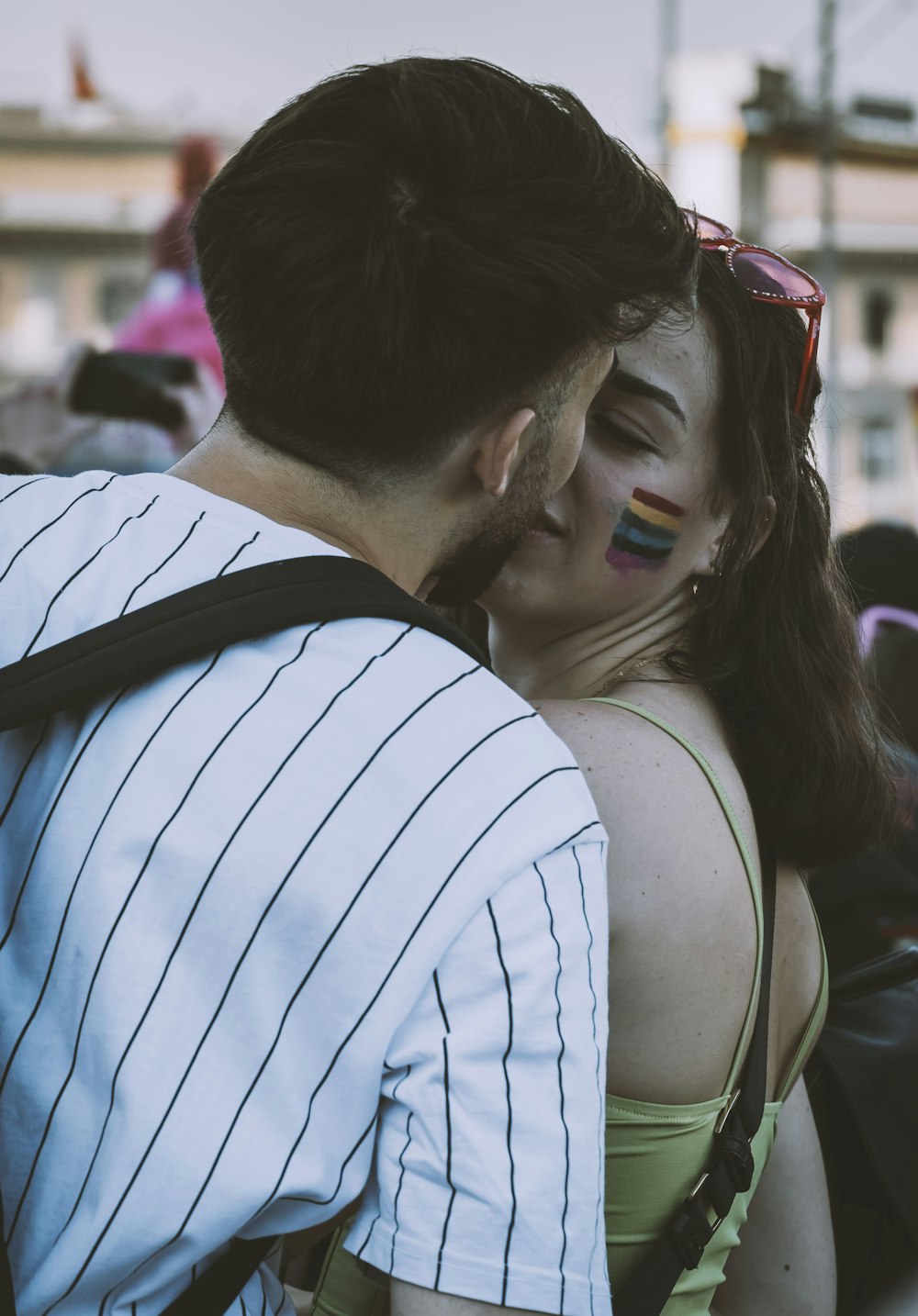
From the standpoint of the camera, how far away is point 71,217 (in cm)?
2836

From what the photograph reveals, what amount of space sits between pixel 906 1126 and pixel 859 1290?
0.32 meters

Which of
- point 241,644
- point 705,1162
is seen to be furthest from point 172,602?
point 705,1162

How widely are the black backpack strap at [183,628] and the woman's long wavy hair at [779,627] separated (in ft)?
2.71

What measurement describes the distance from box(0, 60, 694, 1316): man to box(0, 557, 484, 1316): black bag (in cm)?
2

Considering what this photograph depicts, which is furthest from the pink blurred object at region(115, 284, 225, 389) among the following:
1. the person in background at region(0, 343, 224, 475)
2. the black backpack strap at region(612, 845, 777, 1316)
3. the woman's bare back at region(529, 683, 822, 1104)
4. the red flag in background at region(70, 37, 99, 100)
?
the red flag in background at region(70, 37, 99, 100)

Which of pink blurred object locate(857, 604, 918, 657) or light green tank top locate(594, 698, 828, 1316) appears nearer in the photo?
light green tank top locate(594, 698, 828, 1316)

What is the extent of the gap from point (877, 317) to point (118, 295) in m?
19.3

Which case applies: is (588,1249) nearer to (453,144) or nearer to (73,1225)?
(73,1225)

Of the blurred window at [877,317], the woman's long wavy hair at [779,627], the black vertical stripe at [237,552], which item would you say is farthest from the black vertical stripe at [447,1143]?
the blurred window at [877,317]

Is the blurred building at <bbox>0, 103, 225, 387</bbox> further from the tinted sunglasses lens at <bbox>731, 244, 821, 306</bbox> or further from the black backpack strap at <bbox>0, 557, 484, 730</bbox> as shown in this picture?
the black backpack strap at <bbox>0, 557, 484, 730</bbox>

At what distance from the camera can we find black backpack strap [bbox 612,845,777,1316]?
1.31m

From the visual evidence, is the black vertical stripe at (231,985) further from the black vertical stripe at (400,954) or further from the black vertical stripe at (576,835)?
the black vertical stripe at (576,835)

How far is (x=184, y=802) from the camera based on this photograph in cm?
89

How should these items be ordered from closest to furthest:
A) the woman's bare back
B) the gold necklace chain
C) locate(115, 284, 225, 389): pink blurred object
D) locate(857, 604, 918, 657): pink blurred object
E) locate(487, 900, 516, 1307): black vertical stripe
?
locate(487, 900, 516, 1307): black vertical stripe
the woman's bare back
the gold necklace chain
locate(857, 604, 918, 657): pink blurred object
locate(115, 284, 225, 389): pink blurred object
